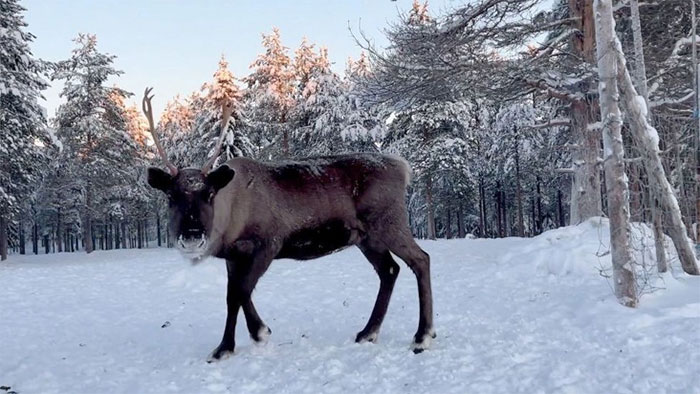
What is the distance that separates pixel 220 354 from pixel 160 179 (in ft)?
5.36

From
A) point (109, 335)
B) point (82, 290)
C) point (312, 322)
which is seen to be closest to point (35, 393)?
point (109, 335)

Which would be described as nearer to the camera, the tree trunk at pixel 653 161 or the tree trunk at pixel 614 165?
the tree trunk at pixel 614 165

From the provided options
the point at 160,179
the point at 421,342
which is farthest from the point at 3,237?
the point at 421,342

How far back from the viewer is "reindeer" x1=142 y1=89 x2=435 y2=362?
4754 mm

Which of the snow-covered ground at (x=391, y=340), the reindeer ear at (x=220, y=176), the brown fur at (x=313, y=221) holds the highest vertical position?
the reindeer ear at (x=220, y=176)

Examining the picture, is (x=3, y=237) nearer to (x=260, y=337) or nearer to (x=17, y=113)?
(x=17, y=113)

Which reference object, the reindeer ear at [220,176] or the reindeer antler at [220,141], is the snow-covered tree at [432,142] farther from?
the reindeer ear at [220,176]

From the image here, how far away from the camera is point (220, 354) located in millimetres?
4781

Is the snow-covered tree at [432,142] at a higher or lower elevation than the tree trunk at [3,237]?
higher

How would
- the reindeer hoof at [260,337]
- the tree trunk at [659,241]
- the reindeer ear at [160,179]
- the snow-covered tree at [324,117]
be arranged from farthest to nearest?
the snow-covered tree at [324,117], the tree trunk at [659,241], the reindeer hoof at [260,337], the reindeer ear at [160,179]

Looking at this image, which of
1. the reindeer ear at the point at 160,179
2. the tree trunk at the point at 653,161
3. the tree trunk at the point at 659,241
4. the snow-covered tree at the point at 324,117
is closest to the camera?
the reindeer ear at the point at 160,179

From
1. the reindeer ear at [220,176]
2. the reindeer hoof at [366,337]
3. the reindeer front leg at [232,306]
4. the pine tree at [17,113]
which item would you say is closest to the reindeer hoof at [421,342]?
the reindeer hoof at [366,337]

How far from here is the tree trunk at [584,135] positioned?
1199cm

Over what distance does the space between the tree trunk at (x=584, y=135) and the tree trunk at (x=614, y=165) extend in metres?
6.28
